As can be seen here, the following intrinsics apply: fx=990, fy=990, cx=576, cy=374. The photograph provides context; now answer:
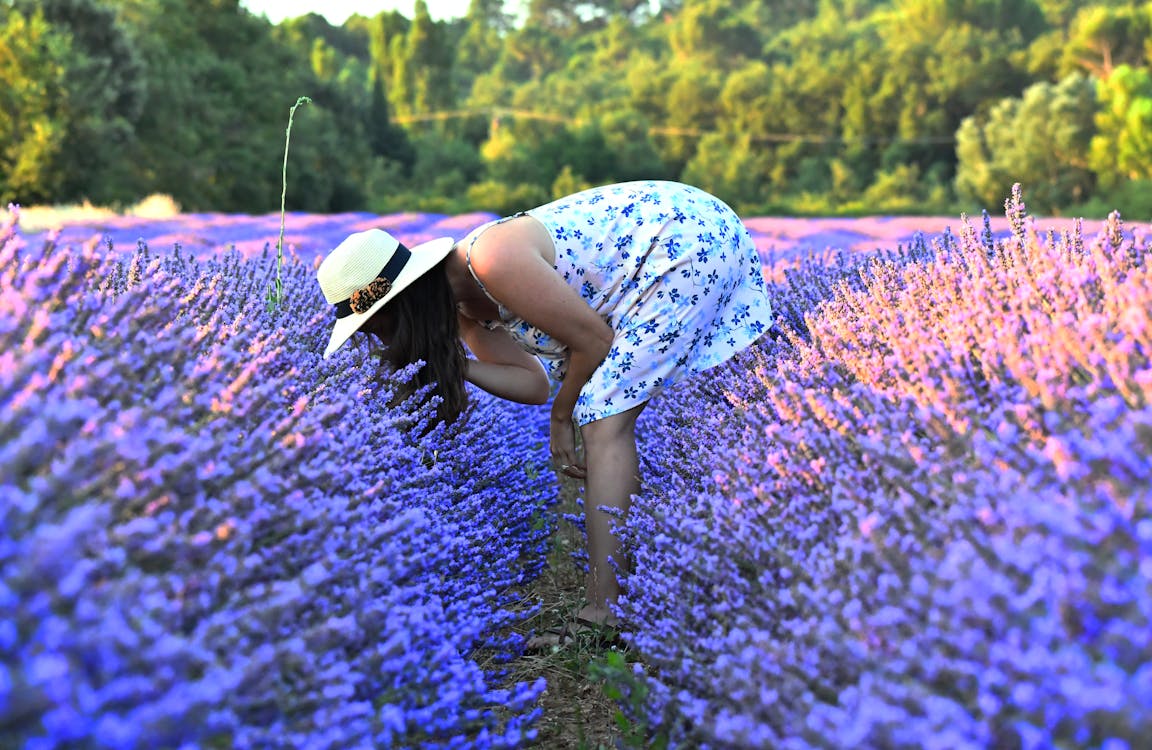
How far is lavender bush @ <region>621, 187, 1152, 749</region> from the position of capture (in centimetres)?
111

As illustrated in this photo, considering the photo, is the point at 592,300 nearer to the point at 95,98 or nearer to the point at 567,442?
the point at 567,442

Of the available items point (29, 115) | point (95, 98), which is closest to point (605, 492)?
point (29, 115)

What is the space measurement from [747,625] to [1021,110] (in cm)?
3669

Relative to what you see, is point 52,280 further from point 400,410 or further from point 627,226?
point 627,226

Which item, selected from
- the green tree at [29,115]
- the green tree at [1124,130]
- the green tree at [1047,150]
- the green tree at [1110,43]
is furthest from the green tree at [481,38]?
the green tree at [29,115]

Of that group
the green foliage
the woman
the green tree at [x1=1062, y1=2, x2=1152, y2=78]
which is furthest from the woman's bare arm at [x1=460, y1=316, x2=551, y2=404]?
the green tree at [x1=1062, y1=2, x2=1152, y2=78]

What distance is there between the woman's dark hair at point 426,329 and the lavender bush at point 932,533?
73cm

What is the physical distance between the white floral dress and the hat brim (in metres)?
0.10

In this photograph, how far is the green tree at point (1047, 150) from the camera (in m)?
32.9

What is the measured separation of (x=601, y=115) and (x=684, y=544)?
161 feet

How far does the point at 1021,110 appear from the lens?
3388 centimetres

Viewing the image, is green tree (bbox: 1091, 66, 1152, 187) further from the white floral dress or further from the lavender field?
the lavender field

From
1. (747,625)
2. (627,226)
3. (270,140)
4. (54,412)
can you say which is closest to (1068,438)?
(747,625)

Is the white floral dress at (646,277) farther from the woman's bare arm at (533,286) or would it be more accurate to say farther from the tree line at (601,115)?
the tree line at (601,115)
